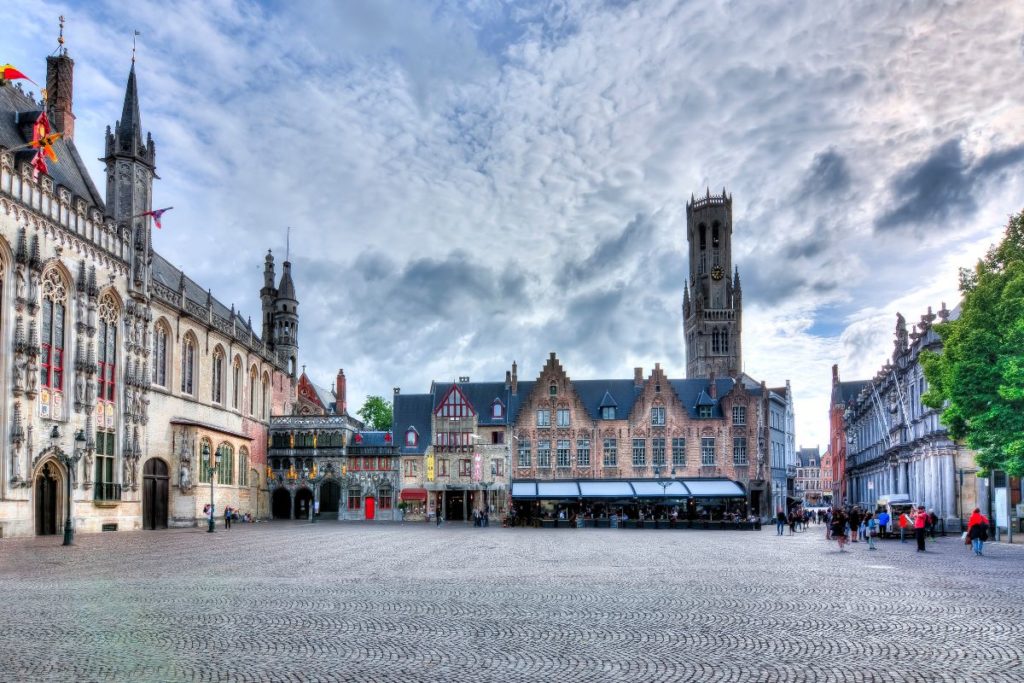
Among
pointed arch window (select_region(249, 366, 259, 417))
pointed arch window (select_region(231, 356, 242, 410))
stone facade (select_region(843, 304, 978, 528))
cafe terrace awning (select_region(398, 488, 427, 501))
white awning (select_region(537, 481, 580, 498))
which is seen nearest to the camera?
stone facade (select_region(843, 304, 978, 528))

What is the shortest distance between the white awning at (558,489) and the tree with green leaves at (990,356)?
36.5m

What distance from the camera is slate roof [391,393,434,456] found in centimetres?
7650

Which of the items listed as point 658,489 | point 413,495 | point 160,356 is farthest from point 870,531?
point 413,495

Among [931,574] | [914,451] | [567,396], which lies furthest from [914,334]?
[931,574]

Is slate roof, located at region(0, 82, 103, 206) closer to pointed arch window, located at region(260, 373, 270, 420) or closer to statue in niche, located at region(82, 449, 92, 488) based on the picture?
statue in niche, located at region(82, 449, 92, 488)

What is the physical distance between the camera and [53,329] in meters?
44.3

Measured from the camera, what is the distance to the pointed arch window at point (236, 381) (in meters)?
71.1

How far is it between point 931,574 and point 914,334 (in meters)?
39.3

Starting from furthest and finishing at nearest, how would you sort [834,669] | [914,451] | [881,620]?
1. [914,451]
2. [881,620]
3. [834,669]

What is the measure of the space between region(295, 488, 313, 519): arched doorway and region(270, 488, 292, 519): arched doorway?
653 millimetres

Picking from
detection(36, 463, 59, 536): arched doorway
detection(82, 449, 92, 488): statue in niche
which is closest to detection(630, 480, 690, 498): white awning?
detection(82, 449, 92, 488): statue in niche

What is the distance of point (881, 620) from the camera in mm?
14336

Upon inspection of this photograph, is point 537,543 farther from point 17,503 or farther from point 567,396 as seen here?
point 567,396

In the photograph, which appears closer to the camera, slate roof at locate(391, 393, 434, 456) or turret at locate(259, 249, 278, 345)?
slate roof at locate(391, 393, 434, 456)
